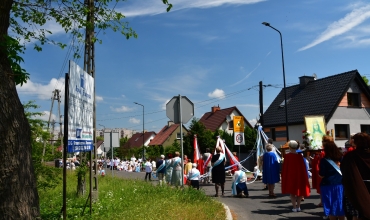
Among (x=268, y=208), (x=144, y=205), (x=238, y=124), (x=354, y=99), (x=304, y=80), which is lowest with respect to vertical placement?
(x=268, y=208)

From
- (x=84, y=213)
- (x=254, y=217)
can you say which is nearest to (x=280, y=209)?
(x=254, y=217)

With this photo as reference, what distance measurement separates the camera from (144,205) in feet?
29.6

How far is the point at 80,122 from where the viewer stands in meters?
7.80

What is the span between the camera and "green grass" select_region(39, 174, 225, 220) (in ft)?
26.5

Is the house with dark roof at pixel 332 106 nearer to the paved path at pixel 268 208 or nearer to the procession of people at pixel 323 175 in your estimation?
the procession of people at pixel 323 175

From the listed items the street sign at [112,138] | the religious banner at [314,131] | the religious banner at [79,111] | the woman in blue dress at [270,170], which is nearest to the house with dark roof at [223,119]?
the street sign at [112,138]

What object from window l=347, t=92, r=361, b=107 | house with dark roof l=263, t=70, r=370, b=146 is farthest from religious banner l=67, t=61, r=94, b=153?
window l=347, t=92, r=361, b=107

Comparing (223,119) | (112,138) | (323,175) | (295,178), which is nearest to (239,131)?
(112,138)

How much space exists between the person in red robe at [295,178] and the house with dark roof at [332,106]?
2247cm

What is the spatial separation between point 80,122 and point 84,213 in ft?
7.71

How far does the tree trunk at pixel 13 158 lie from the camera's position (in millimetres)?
5285

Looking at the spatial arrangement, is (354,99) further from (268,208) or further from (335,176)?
(335,176)

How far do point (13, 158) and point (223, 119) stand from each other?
173 feet

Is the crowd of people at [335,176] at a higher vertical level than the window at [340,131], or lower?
lower
